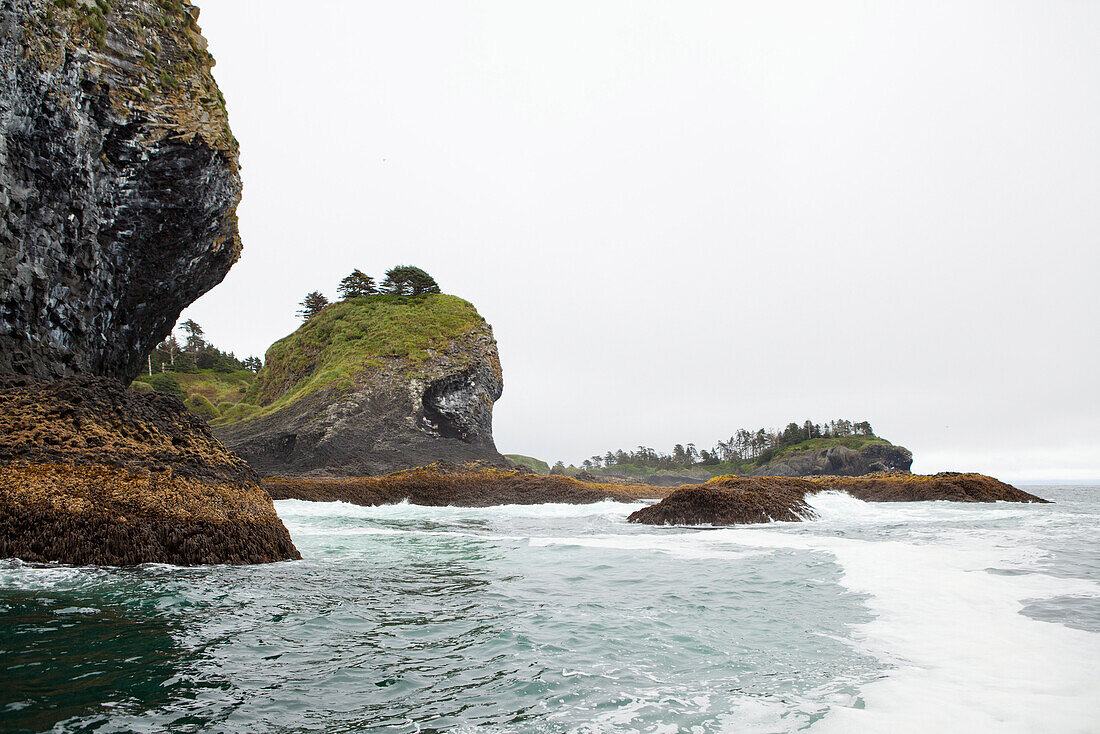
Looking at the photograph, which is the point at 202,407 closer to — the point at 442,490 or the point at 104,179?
the point at 442,490

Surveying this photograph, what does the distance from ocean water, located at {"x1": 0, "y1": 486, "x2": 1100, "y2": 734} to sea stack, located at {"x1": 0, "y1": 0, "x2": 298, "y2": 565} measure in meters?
0.86

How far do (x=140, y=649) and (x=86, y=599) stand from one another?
201 cm

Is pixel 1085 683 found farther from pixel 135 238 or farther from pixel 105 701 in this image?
pixel 135 238

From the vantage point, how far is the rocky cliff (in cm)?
4016

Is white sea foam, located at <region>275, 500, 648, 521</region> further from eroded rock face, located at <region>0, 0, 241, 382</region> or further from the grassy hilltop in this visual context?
the grassy hilltop

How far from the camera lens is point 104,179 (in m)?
14.2

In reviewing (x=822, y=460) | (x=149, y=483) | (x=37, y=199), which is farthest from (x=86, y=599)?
(x=822, y=460)

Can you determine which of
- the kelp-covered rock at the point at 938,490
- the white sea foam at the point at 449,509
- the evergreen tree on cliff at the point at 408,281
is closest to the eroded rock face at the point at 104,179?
the white sea foam at the point at 449,509

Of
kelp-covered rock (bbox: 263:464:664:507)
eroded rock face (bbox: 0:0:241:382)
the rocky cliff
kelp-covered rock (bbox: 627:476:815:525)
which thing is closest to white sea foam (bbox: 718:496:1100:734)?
kelp-covered rock (bbox: 627:476:815:525)

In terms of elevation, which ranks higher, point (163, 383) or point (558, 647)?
point (163, 383)

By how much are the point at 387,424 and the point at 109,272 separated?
92.2ft

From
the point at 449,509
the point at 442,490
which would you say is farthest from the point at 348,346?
the point at 449,509

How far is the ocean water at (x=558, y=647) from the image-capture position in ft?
10.9

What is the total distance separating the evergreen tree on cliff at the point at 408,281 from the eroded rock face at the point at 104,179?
42.6 metres
